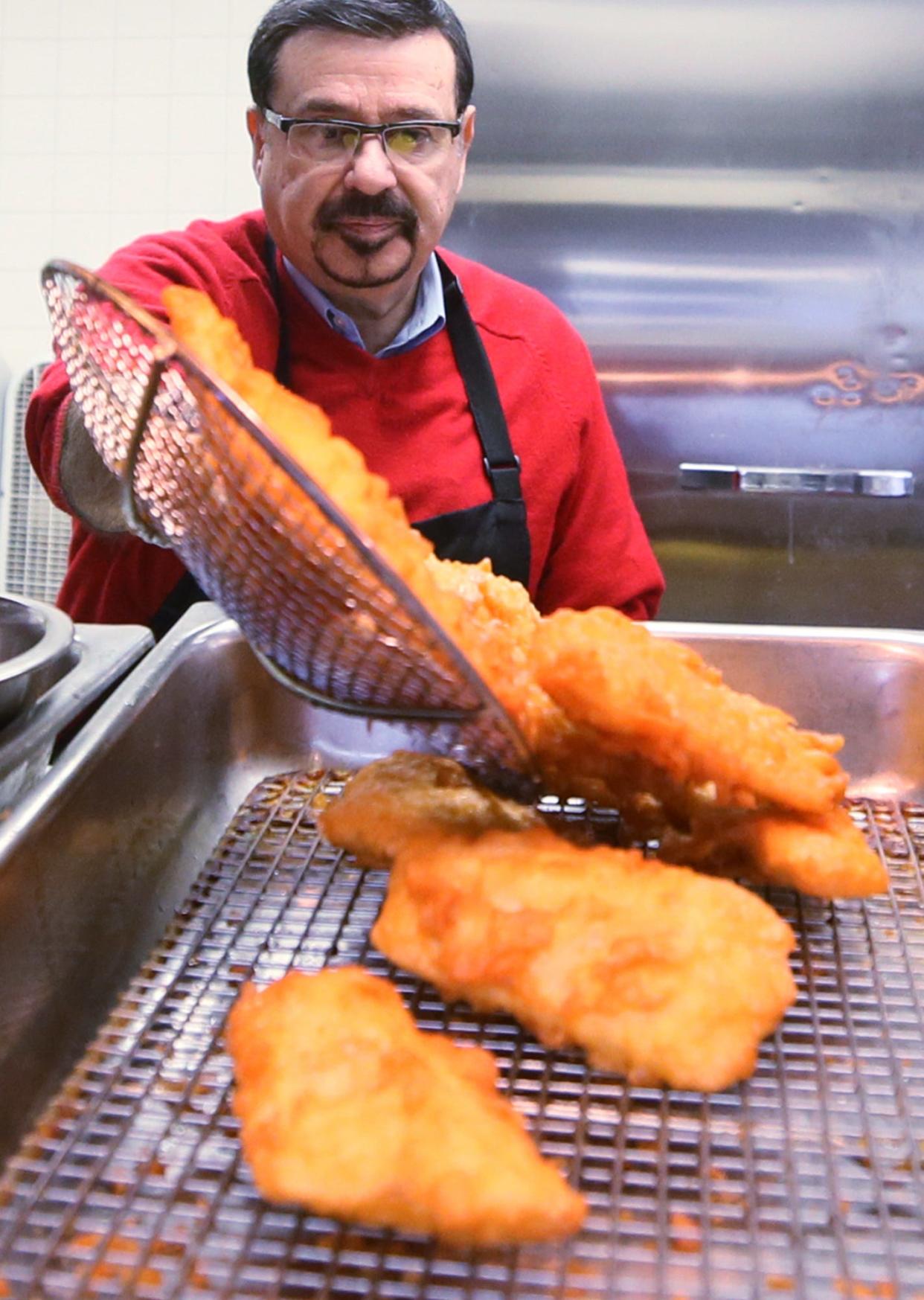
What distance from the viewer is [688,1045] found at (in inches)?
37.9

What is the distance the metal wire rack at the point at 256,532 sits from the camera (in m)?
0.89

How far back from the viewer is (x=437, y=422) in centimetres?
237

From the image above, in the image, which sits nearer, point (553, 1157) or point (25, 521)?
point (553, 1157)

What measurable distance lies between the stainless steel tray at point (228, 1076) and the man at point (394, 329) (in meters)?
0.60

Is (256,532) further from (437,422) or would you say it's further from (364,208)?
(437,422)

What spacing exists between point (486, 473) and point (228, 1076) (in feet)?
5.13

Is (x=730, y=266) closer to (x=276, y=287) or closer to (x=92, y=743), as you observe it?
(x=276, y=287)

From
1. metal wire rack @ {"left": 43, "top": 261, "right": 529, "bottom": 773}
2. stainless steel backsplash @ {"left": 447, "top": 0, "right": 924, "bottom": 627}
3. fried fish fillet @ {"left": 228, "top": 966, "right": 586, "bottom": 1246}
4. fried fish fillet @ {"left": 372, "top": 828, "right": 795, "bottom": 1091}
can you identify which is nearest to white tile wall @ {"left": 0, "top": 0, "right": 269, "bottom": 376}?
stainless steel backsplash @ {"left": 447, "top": 0, "right": 924, "bottom": 627}

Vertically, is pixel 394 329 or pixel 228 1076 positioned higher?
pixel 394 329

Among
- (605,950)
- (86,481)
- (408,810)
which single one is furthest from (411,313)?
(605,950)

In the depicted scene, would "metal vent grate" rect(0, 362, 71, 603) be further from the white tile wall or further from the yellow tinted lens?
the yellow tinted lens

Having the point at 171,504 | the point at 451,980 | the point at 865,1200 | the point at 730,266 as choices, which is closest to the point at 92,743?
the point at 171,504

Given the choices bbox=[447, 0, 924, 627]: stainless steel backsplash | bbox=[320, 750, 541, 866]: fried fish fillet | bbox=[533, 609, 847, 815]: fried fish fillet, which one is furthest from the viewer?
bbox=[447, 0, 924, 627]: stainless steel backsplash

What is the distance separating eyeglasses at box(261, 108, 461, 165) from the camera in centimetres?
205
